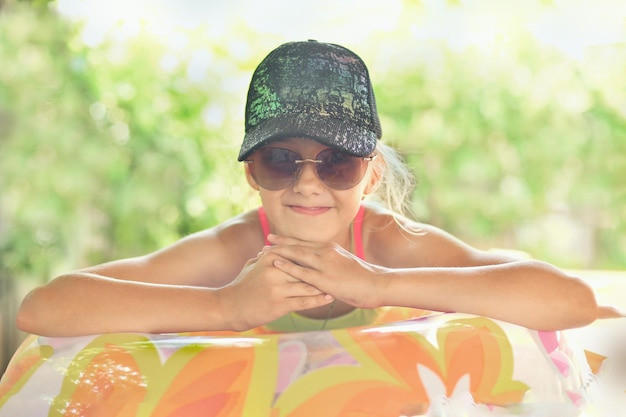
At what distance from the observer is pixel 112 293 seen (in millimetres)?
1493

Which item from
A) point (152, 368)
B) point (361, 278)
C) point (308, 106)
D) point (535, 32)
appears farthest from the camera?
point (535, 32)

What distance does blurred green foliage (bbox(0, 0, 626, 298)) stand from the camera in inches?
169

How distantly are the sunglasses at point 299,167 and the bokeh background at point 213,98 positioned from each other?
8.41ft

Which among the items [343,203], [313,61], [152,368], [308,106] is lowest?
[152,368]

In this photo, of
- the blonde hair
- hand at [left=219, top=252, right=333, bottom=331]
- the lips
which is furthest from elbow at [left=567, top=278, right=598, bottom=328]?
the blonde hair

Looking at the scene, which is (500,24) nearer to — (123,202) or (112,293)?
(123,202)

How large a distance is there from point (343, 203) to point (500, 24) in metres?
2.86

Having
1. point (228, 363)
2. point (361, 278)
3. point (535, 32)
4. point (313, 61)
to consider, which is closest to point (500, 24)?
point (535, 32)

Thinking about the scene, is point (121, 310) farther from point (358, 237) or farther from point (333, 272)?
point (358, 237)

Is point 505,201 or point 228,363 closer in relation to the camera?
point 228,363

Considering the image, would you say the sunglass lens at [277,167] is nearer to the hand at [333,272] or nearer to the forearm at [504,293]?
the hand at [333,272]

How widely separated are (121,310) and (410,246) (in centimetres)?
83

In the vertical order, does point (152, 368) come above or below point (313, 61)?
below

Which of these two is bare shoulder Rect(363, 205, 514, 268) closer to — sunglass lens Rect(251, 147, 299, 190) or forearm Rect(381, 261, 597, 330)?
forearm Rect(381, 261, 597, 330)
